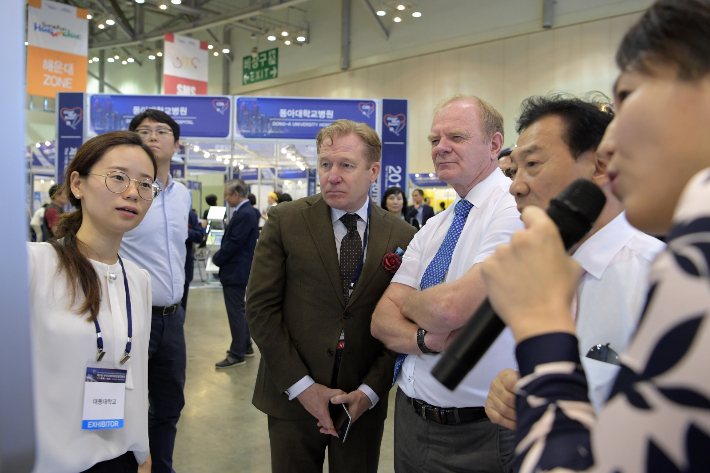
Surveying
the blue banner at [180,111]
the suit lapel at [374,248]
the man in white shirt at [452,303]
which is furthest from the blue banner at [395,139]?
the man in white shirt at [452,303]

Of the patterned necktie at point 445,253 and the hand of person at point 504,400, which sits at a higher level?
the patterned necktie at point 445,253

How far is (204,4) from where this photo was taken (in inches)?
653

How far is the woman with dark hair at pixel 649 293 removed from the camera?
424mm

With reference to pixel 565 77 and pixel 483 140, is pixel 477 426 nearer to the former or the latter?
pixel 483 140

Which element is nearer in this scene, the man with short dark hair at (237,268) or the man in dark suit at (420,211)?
the man with short dark hair at (237,268)

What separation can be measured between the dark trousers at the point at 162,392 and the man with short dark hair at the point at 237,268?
8.43ft

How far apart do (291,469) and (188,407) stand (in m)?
2.45

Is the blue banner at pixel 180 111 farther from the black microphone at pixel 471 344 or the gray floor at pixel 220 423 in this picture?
the black microphone at pixel 471 344

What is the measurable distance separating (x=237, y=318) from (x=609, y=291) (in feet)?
14.5

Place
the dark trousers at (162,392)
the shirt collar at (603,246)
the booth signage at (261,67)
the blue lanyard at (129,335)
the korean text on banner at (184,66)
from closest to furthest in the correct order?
1. the shirt collar at (603,246)
2. the blue lanyard at (129,335)
3. the dark trousers at (162,392)
4. the korean text on banner at (184,66)
5. the booth signage at (261,67)

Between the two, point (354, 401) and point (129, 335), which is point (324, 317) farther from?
point (129, 335)

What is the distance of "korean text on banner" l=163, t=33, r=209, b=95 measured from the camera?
12836mm

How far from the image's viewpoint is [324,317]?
187cm

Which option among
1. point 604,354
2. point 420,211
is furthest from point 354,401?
point 420,211
